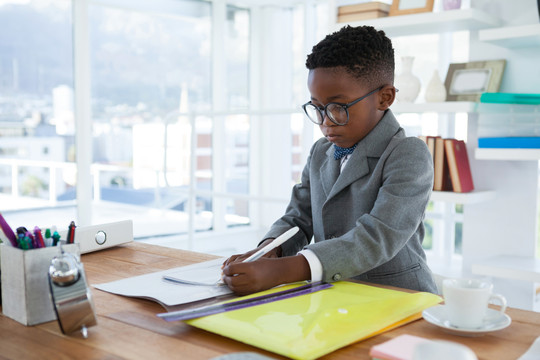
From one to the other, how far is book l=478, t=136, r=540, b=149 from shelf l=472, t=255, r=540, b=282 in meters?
0.47

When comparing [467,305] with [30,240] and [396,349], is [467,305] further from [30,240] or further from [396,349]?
[30,240]

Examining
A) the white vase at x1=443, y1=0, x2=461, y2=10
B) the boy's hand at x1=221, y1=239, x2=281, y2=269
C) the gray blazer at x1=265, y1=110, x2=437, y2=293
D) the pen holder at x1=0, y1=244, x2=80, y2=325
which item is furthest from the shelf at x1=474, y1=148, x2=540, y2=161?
the pen holder at x1=0, y1=244, x2=80, y2=325

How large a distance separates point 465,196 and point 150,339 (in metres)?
1.89

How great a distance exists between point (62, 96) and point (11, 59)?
0.37 metres

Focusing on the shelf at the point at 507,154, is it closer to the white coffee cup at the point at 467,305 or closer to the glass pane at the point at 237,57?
the white coffee cup at the point at 467,305

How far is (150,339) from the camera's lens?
78 cm

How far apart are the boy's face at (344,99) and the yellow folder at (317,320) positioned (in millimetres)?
393

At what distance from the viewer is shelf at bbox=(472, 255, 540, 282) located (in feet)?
7.43

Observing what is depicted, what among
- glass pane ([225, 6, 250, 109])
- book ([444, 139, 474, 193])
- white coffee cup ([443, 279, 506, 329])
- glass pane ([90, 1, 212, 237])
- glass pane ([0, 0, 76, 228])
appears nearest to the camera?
white coffee cup ([443, 279, 506, 329])

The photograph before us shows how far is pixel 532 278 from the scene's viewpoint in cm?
225

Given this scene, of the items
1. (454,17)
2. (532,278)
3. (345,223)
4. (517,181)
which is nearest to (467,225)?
(517,181)

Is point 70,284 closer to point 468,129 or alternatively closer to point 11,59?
point 468,129

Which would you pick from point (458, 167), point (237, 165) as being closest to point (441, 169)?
point (458, 167)

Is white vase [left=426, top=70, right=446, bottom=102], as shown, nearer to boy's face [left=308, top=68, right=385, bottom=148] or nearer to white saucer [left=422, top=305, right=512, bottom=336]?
boy's face [left=308, top=68, right=385, bottom=148]
